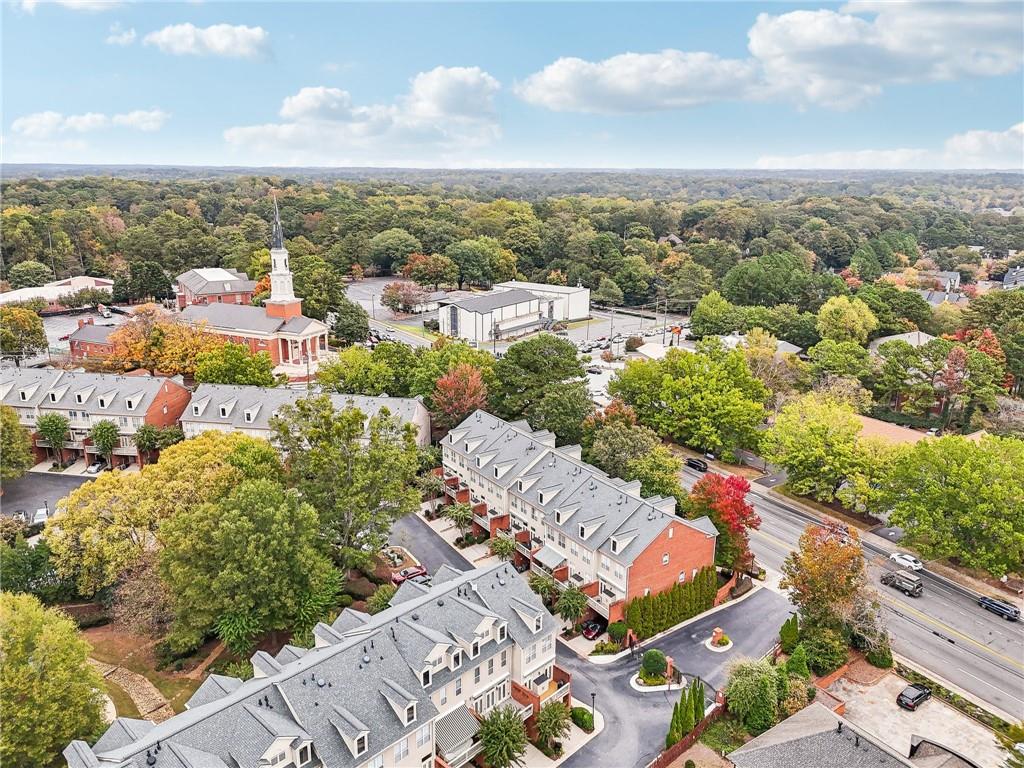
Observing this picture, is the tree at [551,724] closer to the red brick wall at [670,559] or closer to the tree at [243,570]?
the red brick wall at [670,559]

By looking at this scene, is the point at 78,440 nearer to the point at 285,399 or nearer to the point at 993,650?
the point at 285,399

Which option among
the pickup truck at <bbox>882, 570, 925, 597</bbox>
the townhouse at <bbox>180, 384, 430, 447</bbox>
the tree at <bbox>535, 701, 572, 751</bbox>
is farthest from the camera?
the townhouse at <bbox>180, 384, 430, 447</bbox>

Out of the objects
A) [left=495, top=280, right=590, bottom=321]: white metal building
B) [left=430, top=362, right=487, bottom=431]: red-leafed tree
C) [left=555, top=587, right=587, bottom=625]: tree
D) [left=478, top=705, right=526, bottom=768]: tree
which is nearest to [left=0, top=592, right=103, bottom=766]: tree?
[left=478, top=705, right=526, bottom=768]: tree

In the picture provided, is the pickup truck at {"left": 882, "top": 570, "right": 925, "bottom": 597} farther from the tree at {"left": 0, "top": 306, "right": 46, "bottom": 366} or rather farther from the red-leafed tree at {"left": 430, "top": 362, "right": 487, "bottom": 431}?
the tree at {"left": 0, "top": 306, "right": 46, "bottom": 366}

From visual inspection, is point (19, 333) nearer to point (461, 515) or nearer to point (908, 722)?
point (461, 515)

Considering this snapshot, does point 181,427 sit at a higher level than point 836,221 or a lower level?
lower

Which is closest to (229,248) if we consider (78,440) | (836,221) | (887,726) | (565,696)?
(78,440)

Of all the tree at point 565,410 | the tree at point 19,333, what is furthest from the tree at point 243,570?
the tree at point 19,333
